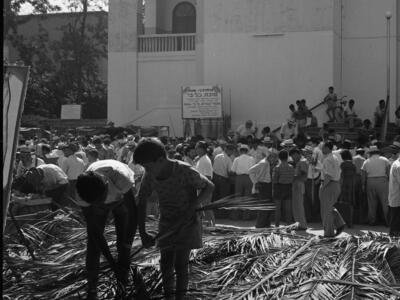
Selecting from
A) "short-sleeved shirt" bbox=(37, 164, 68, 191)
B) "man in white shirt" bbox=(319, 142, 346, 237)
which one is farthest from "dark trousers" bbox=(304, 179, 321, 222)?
"short-sleeved shirt" bbox=(37, 164, 68, 191)

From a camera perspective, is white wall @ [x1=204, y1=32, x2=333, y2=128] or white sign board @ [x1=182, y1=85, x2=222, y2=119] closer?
white sign board @ [x1=182, y1=85, x2=222, y2=119]

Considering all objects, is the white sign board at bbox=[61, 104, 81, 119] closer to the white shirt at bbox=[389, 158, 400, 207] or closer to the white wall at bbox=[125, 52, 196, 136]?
the white wall at bbox=[125, 52, 196, 136]

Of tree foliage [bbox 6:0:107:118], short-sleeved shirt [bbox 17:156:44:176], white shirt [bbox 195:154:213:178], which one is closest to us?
Answer: short-sleeved shirt [bbox 17:156:44:176]

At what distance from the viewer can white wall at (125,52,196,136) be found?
29.4 metres

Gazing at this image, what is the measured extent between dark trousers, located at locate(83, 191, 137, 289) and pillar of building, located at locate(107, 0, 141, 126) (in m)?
23.1

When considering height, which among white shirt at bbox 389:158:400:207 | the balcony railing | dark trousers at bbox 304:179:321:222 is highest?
the balcony railing

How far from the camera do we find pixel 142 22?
3117 centimetres

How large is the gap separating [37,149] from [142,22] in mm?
15203

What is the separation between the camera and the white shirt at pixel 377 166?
14094 millimetres

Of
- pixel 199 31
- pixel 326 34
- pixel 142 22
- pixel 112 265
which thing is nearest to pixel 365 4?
pixel 326 34

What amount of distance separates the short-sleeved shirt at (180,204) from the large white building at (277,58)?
2087cm

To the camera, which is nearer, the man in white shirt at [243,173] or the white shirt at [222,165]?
the man in white shirt at [243,173]

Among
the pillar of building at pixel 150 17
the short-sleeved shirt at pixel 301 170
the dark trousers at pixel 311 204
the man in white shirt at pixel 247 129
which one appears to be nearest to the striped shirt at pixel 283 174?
the short-sleeved shirt at pixel 301 170

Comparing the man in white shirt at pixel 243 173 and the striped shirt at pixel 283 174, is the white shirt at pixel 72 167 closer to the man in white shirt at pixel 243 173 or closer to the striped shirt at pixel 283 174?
the man in white shirt at pixel 243 173
